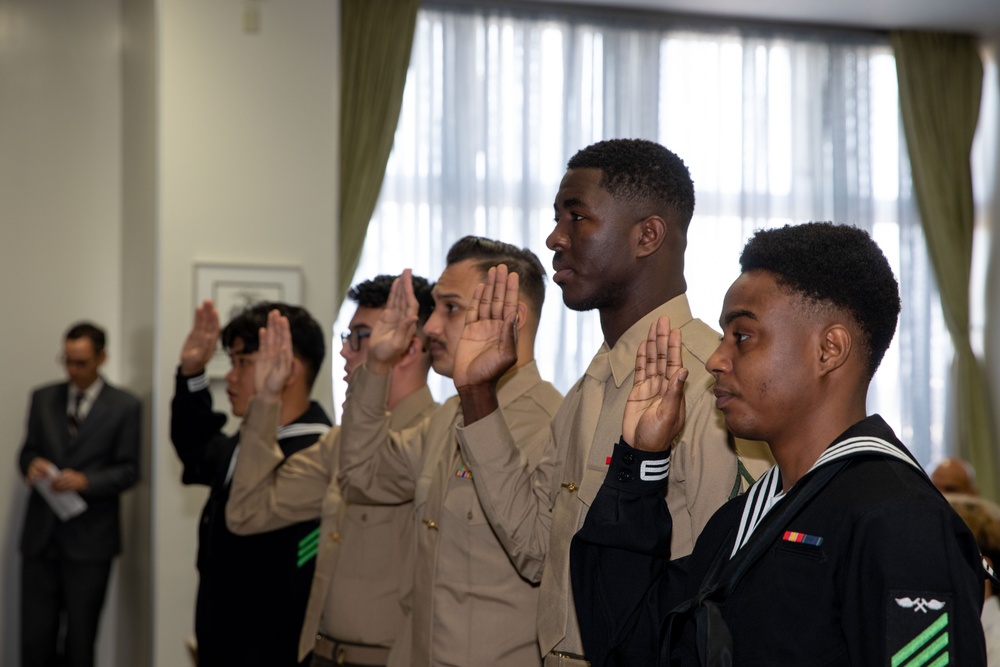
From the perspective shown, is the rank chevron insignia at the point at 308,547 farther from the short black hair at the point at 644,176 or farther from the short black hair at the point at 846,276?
the short black hair at the point at 846,276

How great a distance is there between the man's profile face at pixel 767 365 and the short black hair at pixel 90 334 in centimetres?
471

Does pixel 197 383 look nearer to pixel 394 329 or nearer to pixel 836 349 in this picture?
pixel 394 329

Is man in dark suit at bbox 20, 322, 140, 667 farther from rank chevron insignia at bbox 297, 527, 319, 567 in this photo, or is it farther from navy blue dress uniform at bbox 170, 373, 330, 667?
rank chevron insignia at bbox 297, 527, 319, 567

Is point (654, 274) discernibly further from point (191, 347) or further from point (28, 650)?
point (28, 650)

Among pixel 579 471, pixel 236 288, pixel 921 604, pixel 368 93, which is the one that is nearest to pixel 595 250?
pixel 579 471

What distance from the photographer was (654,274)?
207 centimetres

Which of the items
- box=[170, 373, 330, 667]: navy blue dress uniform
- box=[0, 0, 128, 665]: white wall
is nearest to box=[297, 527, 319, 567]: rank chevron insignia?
box=[170, 373, 330, 667]: navy blue dress uniform

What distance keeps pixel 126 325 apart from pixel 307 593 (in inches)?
131

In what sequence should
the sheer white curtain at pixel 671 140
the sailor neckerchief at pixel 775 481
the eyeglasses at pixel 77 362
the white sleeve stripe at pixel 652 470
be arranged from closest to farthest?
the sailor neckerchief at pixel 775 481
the white sleeve stripe at pixel 652 470
the eyeglasses at pixel 77 362
the sheer white curtain at pixel 671 140

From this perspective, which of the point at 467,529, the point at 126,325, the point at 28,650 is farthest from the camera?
the point at 126,325

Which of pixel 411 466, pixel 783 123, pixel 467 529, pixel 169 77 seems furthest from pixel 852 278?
pixel 783 123

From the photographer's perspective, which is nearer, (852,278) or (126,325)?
(852,278)

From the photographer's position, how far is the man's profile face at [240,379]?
11.4 ft

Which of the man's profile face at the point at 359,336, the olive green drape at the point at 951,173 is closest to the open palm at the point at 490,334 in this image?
the man's profile face at the point at 359,336
